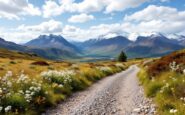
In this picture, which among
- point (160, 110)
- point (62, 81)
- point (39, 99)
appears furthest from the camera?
point (62, 81)

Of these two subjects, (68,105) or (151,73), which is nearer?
(68,105)

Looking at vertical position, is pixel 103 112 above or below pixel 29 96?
below

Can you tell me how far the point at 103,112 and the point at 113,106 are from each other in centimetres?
176

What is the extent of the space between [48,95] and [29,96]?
275 cm

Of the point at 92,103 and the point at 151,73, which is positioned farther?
the point at 151,73

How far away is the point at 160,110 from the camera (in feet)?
43.7

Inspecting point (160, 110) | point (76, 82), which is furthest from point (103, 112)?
point (76, 82)

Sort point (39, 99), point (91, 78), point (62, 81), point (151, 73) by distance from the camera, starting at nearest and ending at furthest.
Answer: point (39, 99) < point (62, 81) < point (151, 73) < point (91, 78)

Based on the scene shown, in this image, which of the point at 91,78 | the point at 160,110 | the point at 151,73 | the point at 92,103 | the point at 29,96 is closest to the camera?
the point at 160,110

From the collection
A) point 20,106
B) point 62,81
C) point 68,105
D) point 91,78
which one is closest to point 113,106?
point 68,105

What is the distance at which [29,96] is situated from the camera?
14.5m

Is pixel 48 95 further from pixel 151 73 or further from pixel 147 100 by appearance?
pixel 151 73

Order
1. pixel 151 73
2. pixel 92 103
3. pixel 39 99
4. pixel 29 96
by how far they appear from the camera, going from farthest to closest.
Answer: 1. pixel 151 73
2. pixel 92 103
3. pixel 39 99
4. pixel 29 96

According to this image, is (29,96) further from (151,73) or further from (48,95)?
(151,73)
